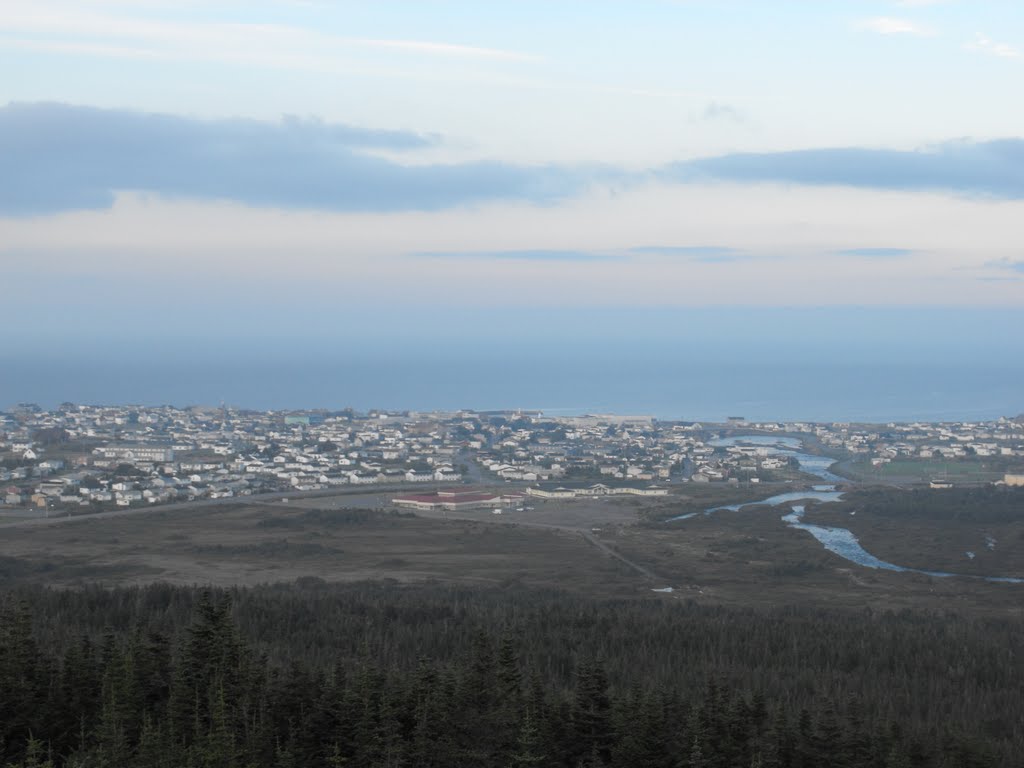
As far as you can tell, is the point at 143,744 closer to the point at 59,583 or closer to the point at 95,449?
the point at 59,583

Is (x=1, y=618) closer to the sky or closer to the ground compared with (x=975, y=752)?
closer to the sky

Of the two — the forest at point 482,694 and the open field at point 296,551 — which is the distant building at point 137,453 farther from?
the forest at point 482,694

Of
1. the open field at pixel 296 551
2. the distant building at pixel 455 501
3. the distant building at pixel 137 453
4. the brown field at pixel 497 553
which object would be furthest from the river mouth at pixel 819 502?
the distant building at pixel 137 453

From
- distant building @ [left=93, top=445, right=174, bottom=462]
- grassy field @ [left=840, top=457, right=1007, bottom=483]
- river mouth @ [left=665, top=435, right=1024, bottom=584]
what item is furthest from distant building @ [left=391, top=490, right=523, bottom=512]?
grassy field @ [left=840, top=457, right=1007, bottom=483]

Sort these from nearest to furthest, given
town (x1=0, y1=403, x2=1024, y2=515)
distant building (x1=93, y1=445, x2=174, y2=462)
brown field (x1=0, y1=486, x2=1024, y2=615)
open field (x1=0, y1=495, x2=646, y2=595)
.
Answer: brown field (x1=0, y1=486, x2=1024, y2=615) < open field (x1=0, y1=495, x2=646, y2=595) < town (x1=0, y1=403, x2=1024, y2=515) < distant building (x1=93, y1=445, x2=174, y2=462)

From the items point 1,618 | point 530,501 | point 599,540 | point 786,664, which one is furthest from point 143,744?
point 530,501

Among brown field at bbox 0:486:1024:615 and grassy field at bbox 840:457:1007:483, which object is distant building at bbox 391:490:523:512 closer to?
brown field at bbox 0:486:1024:615
